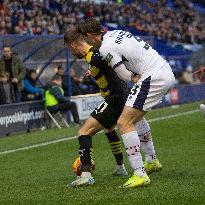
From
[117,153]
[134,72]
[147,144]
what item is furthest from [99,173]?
[134,72]

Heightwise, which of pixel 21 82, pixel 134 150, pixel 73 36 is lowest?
pixel 21 82

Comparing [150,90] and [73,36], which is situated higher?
[73,36]

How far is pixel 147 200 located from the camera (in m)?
7.61

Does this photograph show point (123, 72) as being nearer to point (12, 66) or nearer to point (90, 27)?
point (90, 27)

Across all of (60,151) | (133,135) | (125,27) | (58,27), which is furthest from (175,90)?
(133,135)

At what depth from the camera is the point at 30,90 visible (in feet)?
63.6

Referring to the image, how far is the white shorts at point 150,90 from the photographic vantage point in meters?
8.56

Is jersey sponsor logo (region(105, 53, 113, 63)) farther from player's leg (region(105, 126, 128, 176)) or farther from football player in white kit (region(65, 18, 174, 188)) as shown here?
player's leg (region(105, 126, 128, 176))

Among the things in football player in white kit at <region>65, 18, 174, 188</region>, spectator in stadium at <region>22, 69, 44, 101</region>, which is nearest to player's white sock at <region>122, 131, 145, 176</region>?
football player in white kit at <region>65, 18, 174, 188</region>

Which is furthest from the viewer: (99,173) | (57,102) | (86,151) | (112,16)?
(112,16)

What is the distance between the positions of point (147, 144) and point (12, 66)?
9.26 m

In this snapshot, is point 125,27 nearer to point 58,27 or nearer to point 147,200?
point 58,27

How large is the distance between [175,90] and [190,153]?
14161 mm

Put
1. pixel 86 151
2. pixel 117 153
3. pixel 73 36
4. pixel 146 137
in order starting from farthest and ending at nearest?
pixel 117 153, pixel 146 137, pixel 86 151, pixel 73 36
